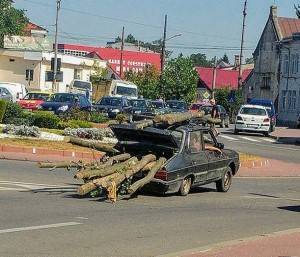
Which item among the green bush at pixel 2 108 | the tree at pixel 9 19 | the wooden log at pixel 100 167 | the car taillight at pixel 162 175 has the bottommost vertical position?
the car taillight at pixel 162 175

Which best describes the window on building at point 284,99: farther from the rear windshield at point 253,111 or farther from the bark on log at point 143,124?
the bark on log at point 143,124

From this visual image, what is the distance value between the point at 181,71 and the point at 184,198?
64961mm

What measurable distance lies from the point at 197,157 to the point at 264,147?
2335 cm

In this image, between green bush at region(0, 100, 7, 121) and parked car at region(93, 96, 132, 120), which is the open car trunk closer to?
green bush at region(0, 100, 7, 121)

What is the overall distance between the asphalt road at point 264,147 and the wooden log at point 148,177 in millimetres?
18368

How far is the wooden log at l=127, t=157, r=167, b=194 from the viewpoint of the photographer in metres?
16.3

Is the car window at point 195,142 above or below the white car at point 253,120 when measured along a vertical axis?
above

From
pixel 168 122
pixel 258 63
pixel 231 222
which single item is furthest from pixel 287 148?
pixel 258 63

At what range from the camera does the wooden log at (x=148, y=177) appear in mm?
16328

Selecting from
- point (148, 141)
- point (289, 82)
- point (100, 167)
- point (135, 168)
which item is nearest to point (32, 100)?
point (289, 82)

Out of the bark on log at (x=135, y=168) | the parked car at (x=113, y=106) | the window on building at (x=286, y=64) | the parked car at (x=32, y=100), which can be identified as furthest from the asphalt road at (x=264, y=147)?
the window on building at (x=286, y=64)

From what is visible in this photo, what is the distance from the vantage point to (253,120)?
166 feet

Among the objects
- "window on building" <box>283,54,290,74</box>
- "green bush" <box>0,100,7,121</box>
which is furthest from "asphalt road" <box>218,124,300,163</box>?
"window on building" <box>283,54,290,74</box>

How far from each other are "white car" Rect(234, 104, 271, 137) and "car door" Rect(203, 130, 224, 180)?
30.6 m
